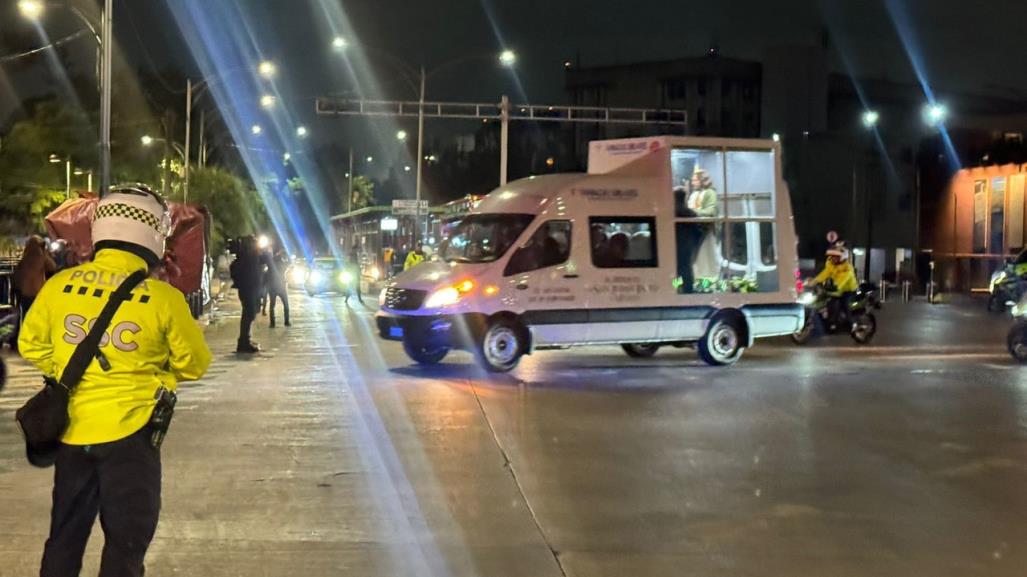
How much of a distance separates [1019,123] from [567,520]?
5187cm

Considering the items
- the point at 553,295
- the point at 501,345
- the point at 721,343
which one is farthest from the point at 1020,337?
the point at 501,345

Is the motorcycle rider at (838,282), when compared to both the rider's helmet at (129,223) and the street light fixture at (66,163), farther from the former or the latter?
the street light fixture at (66,163)

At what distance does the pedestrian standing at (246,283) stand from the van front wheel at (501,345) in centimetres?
418

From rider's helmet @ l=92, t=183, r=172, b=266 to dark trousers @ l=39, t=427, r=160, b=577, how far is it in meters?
0.70

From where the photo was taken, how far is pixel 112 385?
3.96 meters

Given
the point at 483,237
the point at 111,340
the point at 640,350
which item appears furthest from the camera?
the point at 640,350

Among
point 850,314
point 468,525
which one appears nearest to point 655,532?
point 468,525

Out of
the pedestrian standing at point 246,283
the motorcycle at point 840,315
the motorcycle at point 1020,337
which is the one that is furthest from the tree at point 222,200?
the motorcycle at point 1020,337

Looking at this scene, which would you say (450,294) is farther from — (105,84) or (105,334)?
(105,334)

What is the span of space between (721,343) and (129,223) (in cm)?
1232

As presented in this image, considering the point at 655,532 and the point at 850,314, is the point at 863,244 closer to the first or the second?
the point at 850,314

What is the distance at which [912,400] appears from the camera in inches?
484

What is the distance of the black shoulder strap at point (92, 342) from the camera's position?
151 inches

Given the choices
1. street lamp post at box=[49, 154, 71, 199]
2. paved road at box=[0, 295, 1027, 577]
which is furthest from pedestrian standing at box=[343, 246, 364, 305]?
paved road at box=[0, 295, 1027, 577]
